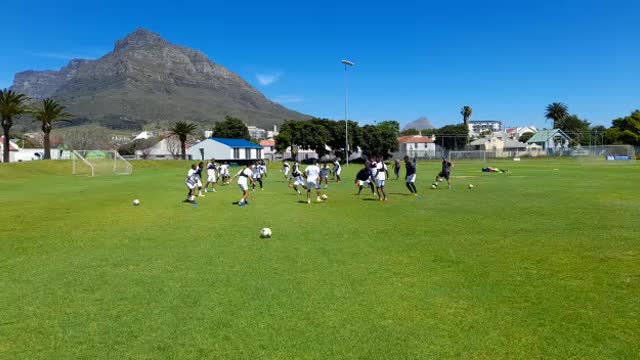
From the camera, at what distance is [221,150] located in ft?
290

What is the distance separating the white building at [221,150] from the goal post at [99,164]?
1195 inches

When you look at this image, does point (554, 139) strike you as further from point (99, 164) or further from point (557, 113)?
point (99, 164)

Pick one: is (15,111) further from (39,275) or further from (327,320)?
(327,320)

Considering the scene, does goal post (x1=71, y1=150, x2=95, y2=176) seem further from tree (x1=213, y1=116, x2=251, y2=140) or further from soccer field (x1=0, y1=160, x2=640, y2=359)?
tree (x1=213, y1=116, x2=251, y2=140)

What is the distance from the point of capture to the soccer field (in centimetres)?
535

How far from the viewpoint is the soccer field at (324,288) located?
17.5 ft

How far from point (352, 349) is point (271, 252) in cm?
508

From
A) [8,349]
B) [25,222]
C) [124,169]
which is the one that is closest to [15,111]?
[124,169]

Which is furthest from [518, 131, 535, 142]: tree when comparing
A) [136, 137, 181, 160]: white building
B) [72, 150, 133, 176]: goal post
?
[72, 150, 133, 176]: goal post

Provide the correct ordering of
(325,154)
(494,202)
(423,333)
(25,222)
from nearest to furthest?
(423,333)
(25,222)
(494,202)
(325,154)

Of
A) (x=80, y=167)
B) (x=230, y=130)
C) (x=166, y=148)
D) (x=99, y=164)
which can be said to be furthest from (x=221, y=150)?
(x=99, y=164)

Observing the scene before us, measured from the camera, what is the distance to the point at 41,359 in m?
5.04

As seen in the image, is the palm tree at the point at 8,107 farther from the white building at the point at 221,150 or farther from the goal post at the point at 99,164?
the white building at the point at 221,150

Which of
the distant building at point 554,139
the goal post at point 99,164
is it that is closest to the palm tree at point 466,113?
the distant building at point 554,139
